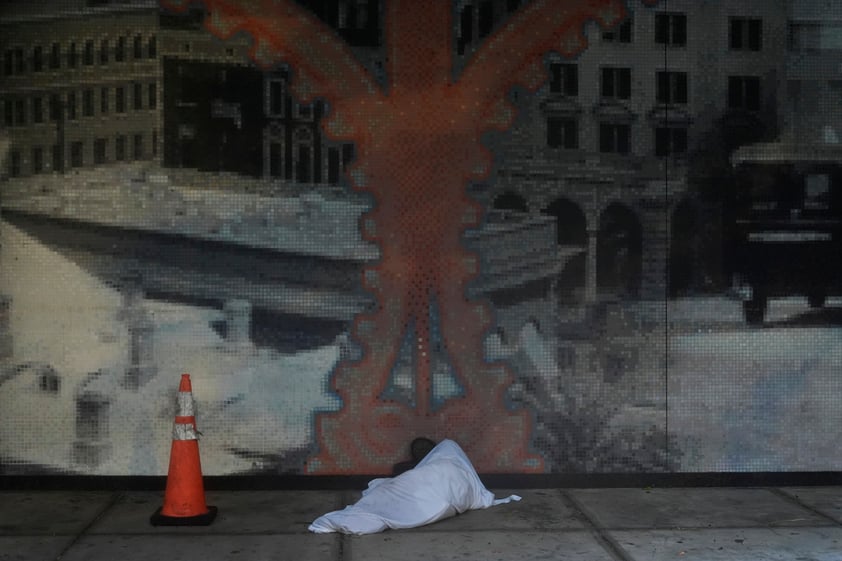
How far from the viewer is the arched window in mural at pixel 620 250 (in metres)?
5.95

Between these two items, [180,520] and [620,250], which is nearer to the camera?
[180,520]

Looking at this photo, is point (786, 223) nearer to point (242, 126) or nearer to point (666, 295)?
point (666, 295)

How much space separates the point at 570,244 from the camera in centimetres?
594

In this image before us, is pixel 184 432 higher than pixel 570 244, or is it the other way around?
pixel 570 244

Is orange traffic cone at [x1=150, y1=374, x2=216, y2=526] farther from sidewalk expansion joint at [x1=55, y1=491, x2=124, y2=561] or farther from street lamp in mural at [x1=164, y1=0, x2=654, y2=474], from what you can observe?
street lamp in mural at [x1=164, y1=0, x2=654, y2=474]

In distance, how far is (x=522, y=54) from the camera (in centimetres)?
593

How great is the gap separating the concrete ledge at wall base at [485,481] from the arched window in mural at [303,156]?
1972 mm

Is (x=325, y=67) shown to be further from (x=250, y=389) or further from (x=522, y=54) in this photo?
(x=250, y=389)

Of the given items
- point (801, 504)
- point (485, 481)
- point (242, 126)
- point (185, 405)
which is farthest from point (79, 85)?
point (801, 504)

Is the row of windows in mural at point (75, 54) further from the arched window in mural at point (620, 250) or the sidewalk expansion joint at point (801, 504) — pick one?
the sidewalk expansion joint at point (801, 504)

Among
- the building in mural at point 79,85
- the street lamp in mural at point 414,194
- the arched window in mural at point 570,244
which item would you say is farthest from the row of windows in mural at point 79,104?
the arched window in mural at point 570,244

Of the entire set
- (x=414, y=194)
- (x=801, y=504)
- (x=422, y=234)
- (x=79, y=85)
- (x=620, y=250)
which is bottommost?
(x=801, y=504)

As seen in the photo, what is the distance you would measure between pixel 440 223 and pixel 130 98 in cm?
219

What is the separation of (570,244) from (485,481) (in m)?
1.67
